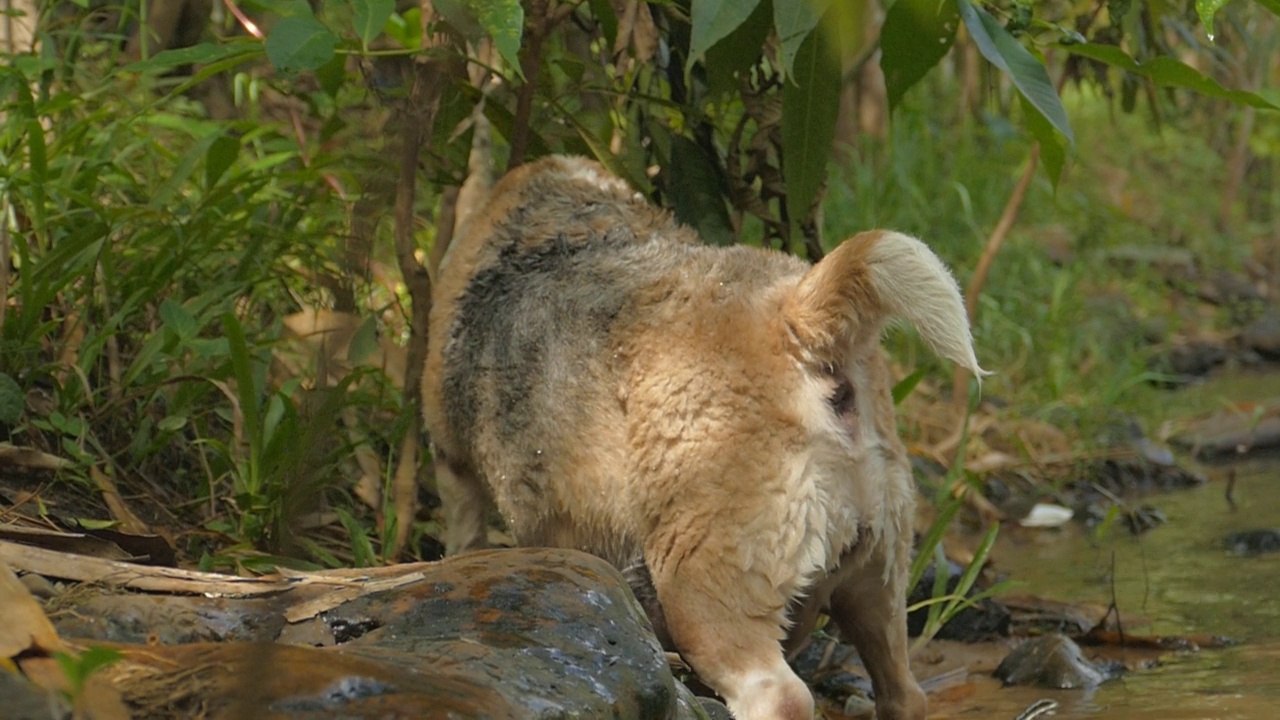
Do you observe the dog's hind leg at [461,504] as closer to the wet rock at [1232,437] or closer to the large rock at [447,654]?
the large rock at [447,654]

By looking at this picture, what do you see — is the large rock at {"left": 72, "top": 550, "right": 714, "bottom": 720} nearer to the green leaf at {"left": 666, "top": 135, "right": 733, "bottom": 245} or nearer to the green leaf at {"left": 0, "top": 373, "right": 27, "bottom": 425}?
the green leaf at {"left": 0, "top": 373, "right": 27, "bottom": 425}

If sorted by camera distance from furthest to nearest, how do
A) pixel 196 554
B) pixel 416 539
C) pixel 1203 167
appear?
1. pixel 1203 167
2. pixel 416 539
3. pixel 196 554

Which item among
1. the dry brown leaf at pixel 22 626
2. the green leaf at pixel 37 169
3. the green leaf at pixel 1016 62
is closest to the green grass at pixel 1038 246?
the green leaf at pixel 1016 62

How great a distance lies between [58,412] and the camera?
3.76 meters

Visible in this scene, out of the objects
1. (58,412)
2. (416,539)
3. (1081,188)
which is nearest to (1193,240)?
(1081,188)

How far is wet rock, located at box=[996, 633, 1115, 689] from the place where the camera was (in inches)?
146

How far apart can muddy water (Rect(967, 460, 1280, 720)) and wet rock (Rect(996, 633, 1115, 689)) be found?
0.06m

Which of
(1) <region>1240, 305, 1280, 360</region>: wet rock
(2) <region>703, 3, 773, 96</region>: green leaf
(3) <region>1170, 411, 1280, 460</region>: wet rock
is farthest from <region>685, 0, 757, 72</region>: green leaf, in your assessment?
(1) <region>1240, 305, 1280, 360</region>: wet rock

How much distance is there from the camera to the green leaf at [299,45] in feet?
10.4

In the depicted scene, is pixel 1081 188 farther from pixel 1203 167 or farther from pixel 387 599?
pixel 387 599

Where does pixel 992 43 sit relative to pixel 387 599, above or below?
above

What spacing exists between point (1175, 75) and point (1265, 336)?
21.0 ft

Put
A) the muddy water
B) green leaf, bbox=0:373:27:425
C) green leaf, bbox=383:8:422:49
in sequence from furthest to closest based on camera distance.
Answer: green leaf, bbox=383:8:422:49
green leaf, bbox=0:373:27:425
the muddy water

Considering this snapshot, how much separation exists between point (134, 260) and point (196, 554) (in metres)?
1.05
